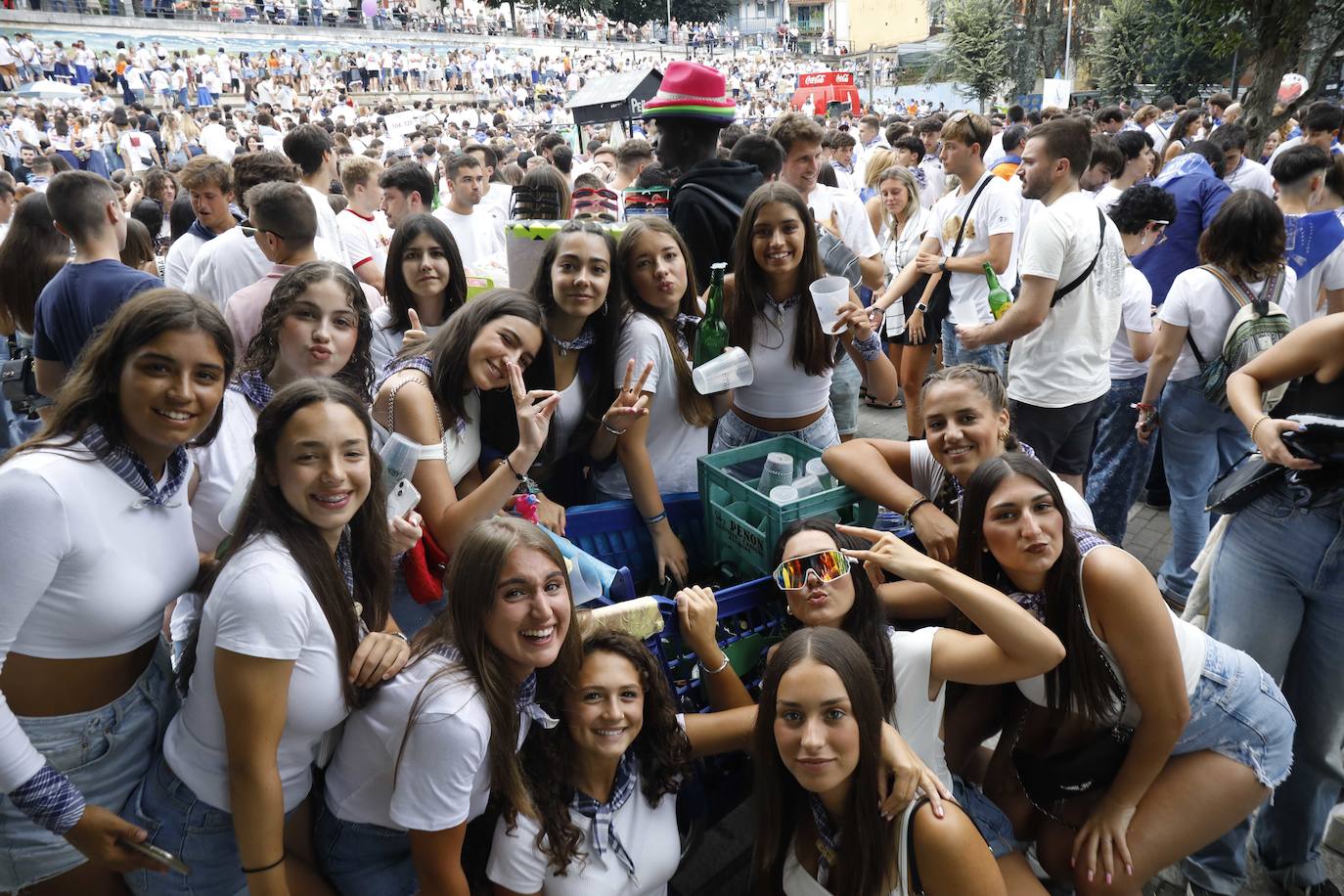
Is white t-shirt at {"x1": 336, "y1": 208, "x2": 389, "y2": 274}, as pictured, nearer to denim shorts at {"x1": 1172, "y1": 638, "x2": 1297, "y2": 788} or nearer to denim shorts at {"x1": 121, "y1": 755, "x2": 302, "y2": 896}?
denim shorts at {"x1": 121, "y1": 755, "x2": 302, "y2": 896}

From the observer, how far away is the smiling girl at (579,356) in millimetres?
2902

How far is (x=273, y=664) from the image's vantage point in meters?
1.75

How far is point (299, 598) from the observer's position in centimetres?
179

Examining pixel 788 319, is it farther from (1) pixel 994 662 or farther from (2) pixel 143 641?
(2) pixel 143 641

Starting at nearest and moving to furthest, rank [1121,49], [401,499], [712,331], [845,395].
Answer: [401,499] < [712,331] < [845,395] < [1121,49]

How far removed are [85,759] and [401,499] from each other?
93 cm

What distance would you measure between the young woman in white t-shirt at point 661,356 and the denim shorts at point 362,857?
4.40 ft

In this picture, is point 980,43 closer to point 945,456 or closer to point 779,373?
point 779,373

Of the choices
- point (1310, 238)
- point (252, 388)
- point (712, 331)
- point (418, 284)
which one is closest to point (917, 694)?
point (712, 331)

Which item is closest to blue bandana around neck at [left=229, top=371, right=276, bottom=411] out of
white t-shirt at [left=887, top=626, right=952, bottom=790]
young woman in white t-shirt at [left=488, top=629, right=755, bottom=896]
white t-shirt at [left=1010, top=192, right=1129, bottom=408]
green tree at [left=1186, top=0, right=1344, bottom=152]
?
young woman in white t-shirt at [left=488, top=629, right=755, bottom=896]

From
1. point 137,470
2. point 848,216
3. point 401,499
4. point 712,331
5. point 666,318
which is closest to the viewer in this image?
point 137,470

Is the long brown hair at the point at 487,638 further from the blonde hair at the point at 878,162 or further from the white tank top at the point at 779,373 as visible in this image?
the blonde hair at the point at 878,162

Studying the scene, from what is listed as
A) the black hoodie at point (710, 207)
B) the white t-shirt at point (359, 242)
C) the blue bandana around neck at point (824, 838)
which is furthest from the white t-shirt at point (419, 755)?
the white t-shirt at point (359, 242)

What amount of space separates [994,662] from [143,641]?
83.0 inches
